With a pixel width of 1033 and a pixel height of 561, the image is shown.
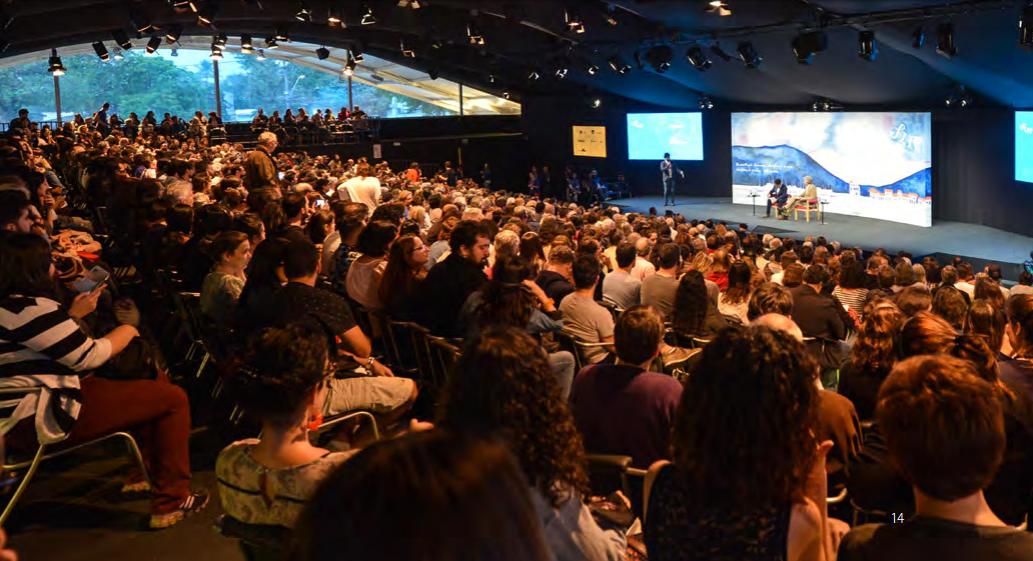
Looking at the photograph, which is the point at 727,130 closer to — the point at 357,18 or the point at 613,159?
the point at 613,159

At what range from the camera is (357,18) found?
20641 mm

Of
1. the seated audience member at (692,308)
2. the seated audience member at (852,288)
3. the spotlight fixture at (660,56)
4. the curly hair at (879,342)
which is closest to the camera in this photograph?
the curly hair at (879,342)

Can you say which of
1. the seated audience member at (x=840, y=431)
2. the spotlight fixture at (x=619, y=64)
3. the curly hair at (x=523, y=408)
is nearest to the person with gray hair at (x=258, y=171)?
the seated audience member at (x=840, y=431)

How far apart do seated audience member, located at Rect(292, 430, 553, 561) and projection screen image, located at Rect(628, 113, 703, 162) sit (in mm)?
24096

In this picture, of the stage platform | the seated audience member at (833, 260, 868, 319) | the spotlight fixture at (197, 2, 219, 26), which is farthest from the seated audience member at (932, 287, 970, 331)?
the spotlight fixture at (197, 2, 219, 26)

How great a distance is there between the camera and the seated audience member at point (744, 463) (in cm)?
209

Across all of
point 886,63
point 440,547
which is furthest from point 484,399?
point 886,63

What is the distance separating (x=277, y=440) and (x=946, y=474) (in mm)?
1748

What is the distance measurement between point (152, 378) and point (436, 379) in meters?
1.54

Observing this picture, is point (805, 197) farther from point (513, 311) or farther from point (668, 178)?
point (513, 311)

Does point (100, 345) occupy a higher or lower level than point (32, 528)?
higher

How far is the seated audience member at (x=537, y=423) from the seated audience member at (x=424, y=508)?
4.10 feet

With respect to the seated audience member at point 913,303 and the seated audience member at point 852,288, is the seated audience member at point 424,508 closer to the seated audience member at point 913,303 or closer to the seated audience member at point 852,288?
the seated audience member at point 913,303

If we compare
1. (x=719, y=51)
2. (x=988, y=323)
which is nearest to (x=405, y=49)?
(x=719, y=51)
